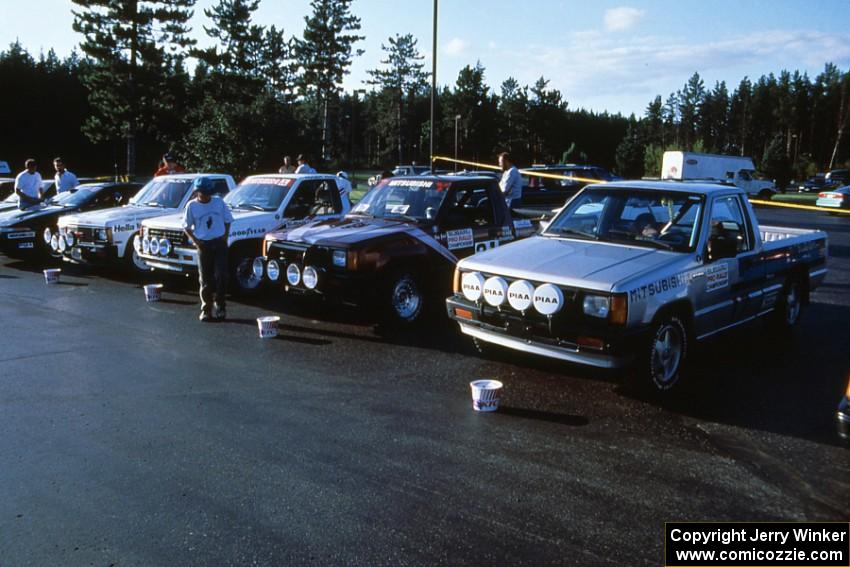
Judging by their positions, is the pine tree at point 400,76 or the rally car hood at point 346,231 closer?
the rally car hood at point 346,231

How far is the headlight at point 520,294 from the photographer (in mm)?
5504

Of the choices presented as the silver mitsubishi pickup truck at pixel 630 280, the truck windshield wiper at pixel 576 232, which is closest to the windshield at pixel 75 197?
the silver mitsubishi pickup truck at pixel 630 280

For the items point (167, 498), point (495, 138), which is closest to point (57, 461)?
point (167, 498)

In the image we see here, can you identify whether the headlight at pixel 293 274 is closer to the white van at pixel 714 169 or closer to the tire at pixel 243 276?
the tire at pixel 243 276

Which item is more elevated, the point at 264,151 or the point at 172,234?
the point at 264,151

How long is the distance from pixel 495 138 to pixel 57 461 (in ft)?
276

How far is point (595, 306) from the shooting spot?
521 cm

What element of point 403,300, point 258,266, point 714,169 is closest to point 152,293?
point 258,266

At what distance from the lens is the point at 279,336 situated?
7.69m

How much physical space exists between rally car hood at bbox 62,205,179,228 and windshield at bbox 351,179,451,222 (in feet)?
14.5

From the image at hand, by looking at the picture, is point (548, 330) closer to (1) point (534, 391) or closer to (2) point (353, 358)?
(1) point (534, 391)

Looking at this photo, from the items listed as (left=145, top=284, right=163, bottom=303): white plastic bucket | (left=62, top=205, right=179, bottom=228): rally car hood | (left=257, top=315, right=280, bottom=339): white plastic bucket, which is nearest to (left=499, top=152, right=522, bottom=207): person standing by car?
(left=257, top=315, right=280, bottom=339): white plastic bucket

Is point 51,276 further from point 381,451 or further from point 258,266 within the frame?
point 381,451

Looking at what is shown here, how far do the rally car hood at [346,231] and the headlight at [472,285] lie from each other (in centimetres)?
175
